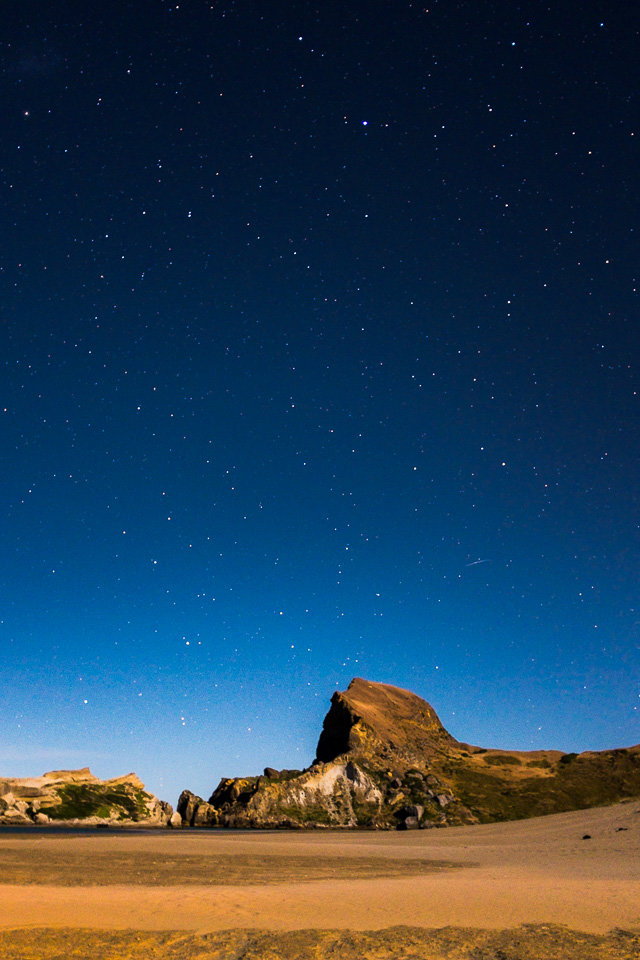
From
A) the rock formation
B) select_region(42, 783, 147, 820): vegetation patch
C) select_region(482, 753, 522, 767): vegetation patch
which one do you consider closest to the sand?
the rock formation

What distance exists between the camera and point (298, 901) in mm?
16719

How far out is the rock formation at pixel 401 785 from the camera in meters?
114

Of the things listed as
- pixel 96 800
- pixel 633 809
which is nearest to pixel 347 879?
pixel 633 809

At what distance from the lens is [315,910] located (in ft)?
50.1

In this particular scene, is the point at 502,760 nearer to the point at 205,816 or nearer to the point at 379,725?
the point at 379,725

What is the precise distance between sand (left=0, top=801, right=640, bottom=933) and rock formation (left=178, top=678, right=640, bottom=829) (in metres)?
85.7

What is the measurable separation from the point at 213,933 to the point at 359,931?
312cm

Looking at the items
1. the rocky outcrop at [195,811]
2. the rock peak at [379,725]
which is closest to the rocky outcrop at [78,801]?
the rocky outcrop at [195,811]

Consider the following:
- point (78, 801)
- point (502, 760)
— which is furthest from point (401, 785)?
point (78, 801)

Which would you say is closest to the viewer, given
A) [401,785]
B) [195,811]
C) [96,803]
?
[401,785]

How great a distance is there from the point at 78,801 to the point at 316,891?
646 ft

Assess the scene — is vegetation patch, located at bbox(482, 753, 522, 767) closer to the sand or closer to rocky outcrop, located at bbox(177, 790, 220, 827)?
rocky outcrop, located at bbox(177, 790, 220, 827)

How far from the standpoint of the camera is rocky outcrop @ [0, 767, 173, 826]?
166m

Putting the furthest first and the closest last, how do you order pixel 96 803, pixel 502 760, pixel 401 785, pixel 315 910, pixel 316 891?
pixel 96 803 → pixel 502 760 → pixel 401 785 → pixel 316 891 → pixel 315 910
